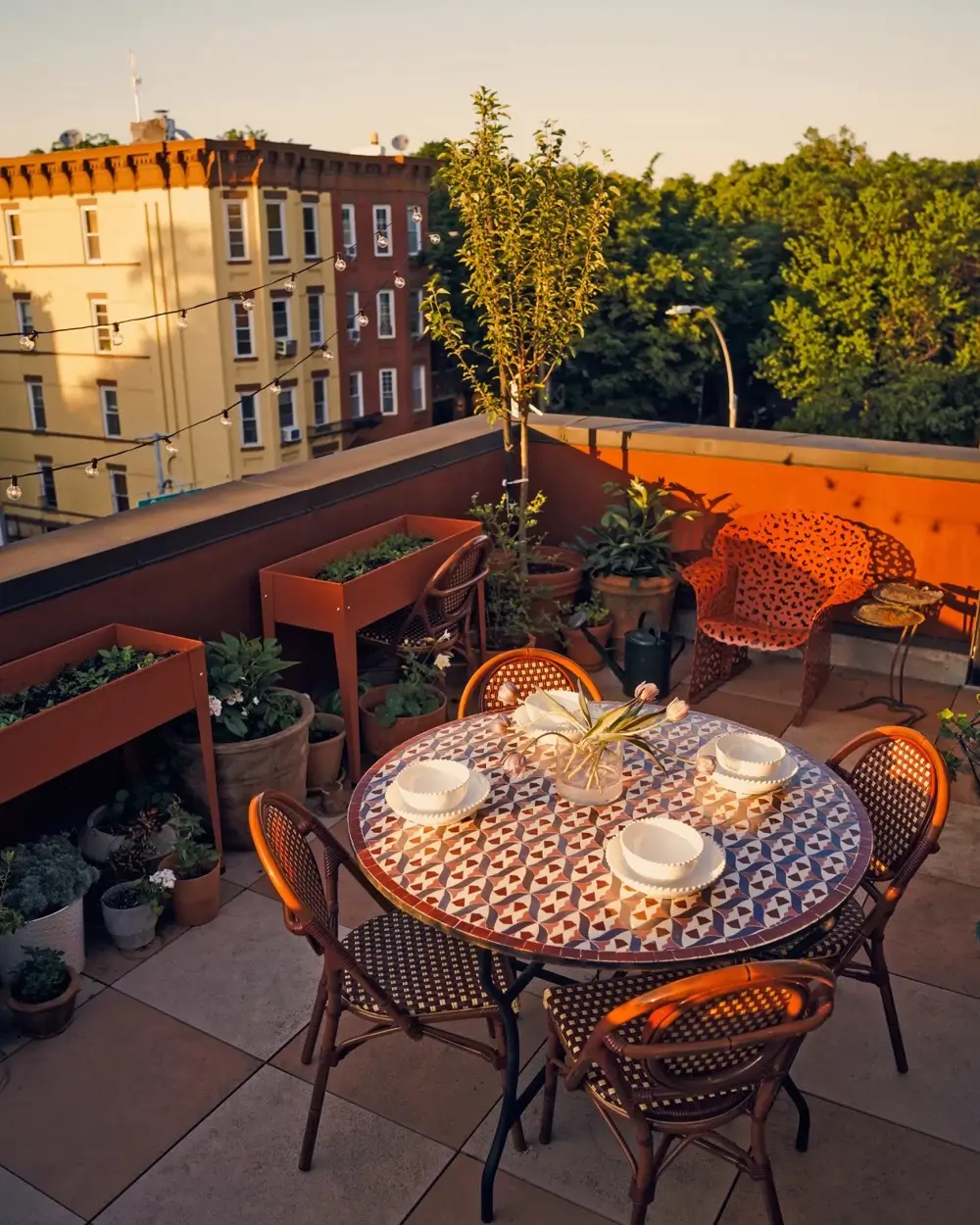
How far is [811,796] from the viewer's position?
3.04m

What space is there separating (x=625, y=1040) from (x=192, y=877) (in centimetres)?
197

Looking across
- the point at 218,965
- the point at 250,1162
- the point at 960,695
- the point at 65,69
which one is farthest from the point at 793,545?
the point at 65,69

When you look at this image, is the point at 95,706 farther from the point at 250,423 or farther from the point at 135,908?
the point at 250,423

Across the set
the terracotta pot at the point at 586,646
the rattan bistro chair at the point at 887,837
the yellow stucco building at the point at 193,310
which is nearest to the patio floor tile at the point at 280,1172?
the rattan bistro chair at the point at 887,837

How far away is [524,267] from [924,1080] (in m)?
4.46

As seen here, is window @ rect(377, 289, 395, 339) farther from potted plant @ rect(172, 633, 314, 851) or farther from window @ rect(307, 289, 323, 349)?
potted plant @ rect(172, 633, 314, 851)

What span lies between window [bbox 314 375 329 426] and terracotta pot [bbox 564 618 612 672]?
21609 mm

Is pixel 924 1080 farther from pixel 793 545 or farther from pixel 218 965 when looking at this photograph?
pixel 793 545

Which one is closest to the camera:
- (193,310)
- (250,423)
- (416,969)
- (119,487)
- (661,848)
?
(661,848)

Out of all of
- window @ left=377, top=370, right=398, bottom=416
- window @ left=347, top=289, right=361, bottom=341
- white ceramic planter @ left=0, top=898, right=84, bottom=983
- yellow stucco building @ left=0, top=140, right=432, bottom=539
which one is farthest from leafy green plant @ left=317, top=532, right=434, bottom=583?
window @ left=377, top=370, right=398, bottom=416

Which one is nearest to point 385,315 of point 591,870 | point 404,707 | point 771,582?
point 771,582

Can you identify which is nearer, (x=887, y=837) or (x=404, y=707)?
(x=887, y=837)

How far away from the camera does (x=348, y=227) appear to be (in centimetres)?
2656

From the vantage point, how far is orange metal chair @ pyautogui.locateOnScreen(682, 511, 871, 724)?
5.66 meters
